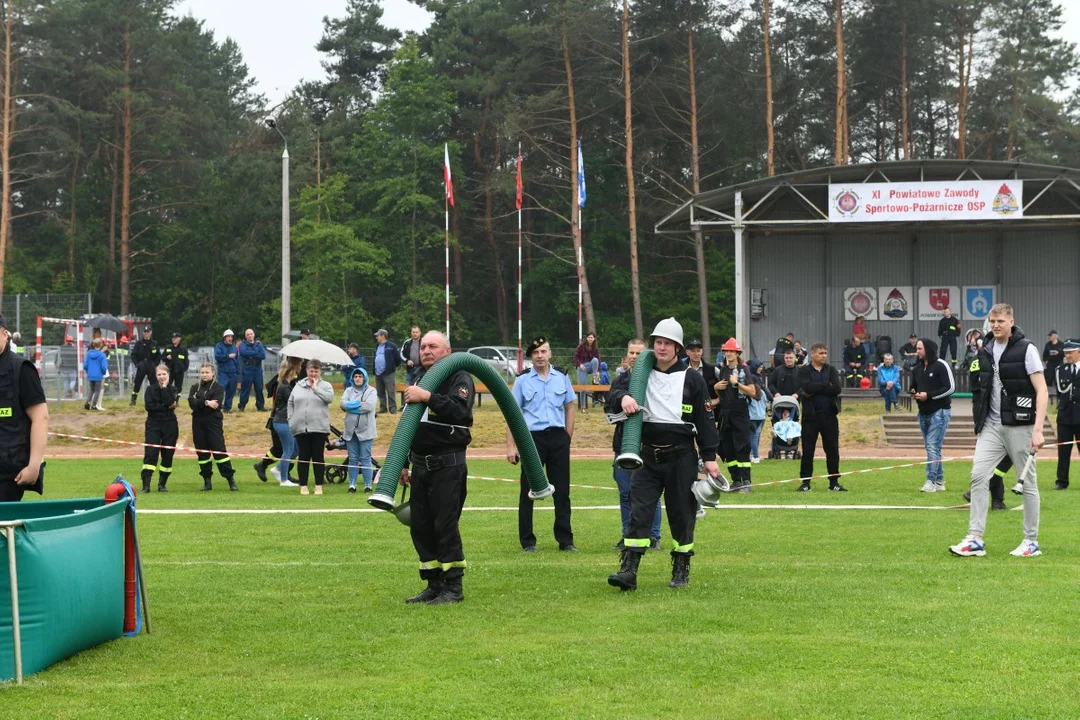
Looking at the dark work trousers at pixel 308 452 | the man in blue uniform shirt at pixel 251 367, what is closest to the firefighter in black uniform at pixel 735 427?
the dark work trousers at pixel 308 452

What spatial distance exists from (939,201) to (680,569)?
26.2m

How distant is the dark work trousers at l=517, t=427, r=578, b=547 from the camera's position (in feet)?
41.5

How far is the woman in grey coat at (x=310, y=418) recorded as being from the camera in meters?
19.4

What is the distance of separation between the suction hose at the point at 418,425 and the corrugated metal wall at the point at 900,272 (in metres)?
28.9

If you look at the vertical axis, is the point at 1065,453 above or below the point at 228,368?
below

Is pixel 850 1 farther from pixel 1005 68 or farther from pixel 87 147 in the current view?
pixel 87 147

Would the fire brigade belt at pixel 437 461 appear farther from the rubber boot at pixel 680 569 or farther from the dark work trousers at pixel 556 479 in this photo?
the dark work trousers at pixel 556 479

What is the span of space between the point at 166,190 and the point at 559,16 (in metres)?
26.0

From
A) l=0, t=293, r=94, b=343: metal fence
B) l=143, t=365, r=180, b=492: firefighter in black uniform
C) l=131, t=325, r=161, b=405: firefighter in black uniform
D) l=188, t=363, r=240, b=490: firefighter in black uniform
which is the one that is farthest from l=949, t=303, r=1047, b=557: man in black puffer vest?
l=0, t=293, r=94, b=343: metal fence

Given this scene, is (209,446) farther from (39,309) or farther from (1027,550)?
(39,309)

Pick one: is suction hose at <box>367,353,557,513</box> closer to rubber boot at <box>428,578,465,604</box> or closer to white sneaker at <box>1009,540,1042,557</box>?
rubber boot at <box>428,578,465,604</box>

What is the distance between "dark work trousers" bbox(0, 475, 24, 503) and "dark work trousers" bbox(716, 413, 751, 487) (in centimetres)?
1160

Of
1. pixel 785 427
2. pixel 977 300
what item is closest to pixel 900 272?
pixel 977 300

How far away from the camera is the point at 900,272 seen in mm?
39594
